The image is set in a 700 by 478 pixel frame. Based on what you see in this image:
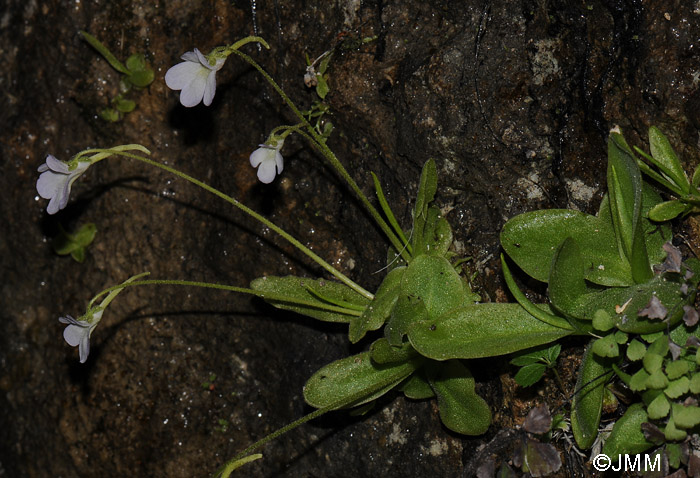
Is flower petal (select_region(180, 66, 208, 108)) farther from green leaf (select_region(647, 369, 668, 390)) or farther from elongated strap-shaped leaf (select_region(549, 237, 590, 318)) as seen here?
green leaf (select_region(647, 369, 668, 390))

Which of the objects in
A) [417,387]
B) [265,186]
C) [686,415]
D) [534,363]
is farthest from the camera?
[265,186]

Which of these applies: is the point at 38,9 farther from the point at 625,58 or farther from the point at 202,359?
the point at 625,58

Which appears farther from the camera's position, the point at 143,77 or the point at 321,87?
the point at 143,77

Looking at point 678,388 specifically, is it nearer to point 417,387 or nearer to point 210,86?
point 417,387

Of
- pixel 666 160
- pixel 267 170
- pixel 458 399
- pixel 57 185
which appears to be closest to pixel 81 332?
pixel 57 185

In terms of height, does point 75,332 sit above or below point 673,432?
below

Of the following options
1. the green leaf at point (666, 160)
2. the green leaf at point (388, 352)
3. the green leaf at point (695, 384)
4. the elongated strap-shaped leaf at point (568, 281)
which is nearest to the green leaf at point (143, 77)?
the green leaf at point (388, 352)

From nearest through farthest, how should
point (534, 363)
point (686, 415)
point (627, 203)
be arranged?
point (686, 415) < point (627, 203) < point (534, 363)

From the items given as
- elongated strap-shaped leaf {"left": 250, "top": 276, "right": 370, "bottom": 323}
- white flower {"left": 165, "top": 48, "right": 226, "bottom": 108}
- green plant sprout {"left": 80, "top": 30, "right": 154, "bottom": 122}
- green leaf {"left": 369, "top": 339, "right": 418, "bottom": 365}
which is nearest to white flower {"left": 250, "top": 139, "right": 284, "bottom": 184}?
white flower {"left": 165, "top": 48, "right": 226, "bottom": 108}
